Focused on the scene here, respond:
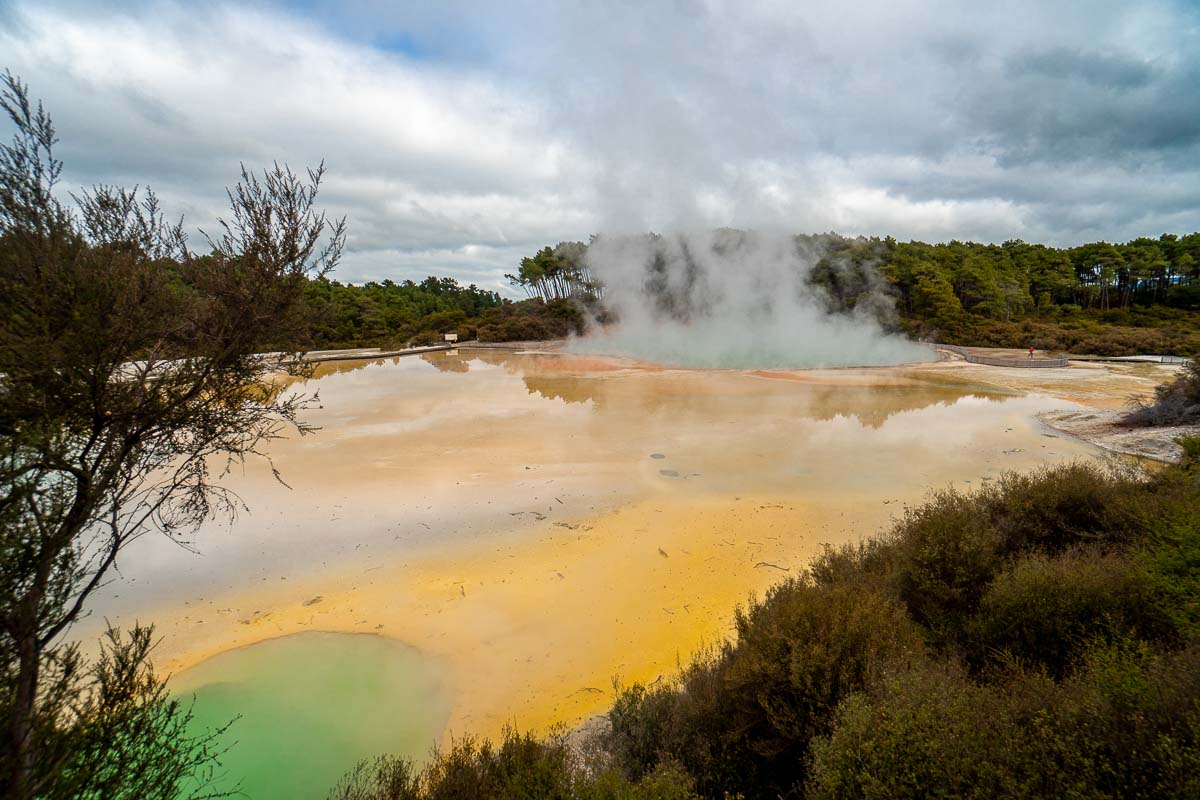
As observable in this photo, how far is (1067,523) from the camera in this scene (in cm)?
470

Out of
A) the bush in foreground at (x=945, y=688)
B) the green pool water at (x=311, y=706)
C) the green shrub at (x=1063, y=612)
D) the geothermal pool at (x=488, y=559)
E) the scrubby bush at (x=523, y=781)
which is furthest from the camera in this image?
the geothermal pool at (x=488, y=559)

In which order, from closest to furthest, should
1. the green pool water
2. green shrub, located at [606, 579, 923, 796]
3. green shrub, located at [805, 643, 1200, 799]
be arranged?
green shrub, located at [805, 643, 1200, 799] → green shrub, located at [606, 579, 923, 796] → the green pool water

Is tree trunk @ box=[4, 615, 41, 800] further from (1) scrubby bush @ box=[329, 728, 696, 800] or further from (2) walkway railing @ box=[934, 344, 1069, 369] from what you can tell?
(2) walkway railing @ box=[934, 344, 1069, 369]

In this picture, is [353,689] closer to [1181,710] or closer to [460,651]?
[460,651]

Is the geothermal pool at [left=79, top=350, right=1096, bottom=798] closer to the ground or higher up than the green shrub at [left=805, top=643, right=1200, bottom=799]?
closer to the ground

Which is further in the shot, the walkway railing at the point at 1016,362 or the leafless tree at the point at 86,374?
the walkway railing at the point at 1016,362

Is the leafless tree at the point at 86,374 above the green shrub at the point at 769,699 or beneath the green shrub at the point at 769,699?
above

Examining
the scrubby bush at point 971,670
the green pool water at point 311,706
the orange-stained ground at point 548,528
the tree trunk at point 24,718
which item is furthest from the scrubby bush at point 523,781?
the tree trunk at point 24,718

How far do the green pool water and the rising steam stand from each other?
82.5 ft

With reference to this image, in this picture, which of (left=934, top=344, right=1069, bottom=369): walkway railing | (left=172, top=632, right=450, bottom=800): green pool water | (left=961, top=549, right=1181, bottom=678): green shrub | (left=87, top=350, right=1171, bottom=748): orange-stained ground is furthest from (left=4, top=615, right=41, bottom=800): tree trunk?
(left=934, top=344, right=1069, bottom=369): walkway railing

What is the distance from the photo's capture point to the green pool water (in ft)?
11.3

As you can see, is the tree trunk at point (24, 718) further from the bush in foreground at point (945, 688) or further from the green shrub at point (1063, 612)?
the green shrub at point (1063, 612)

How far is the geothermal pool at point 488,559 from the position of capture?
3986 millimetres

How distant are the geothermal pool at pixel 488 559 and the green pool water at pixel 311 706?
0.05ft
